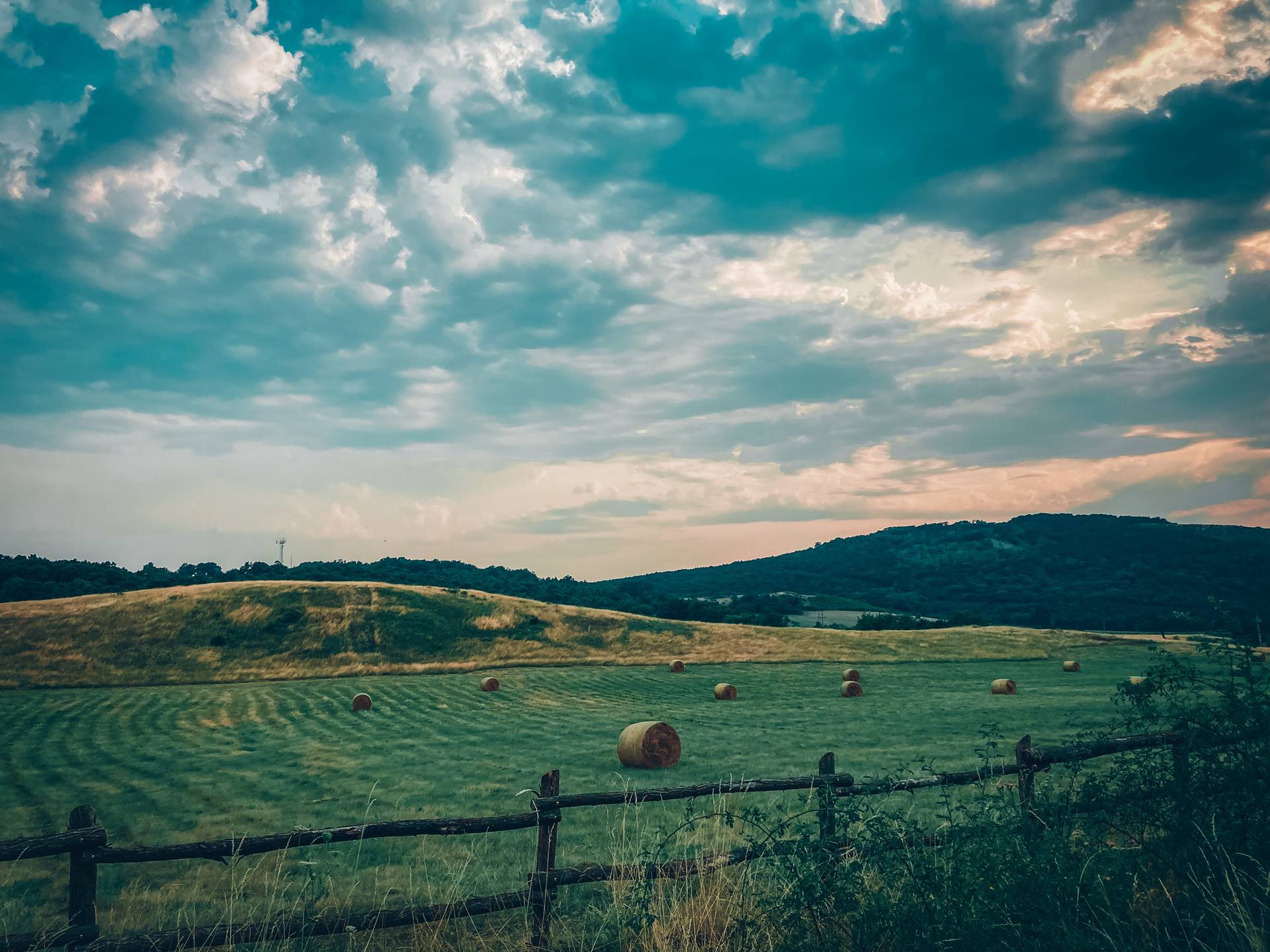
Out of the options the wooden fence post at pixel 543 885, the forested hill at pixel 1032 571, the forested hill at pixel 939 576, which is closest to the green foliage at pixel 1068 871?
the wooden fence post at pixel 543 885

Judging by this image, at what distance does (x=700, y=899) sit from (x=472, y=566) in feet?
429

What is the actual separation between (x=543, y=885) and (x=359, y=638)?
62.8 m

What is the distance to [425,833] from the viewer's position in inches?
293

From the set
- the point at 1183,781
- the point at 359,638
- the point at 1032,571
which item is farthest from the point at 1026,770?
the point at 1032,571

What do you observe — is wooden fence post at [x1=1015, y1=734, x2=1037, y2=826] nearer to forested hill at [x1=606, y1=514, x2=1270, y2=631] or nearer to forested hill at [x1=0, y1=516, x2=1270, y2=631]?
forested hill at [x1=0, y1=516, x2=1270, y2=631]

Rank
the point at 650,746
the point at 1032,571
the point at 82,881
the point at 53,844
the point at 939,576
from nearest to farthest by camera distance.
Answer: the point at 53,844, the point at 82,881, the point at 650,746, the point at 1032,571, the point at 939,576

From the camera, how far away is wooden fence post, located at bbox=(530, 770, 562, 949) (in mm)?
7363

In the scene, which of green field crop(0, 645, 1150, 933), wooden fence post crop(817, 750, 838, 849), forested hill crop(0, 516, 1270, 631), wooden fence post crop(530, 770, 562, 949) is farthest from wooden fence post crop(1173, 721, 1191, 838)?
forested hill crop(0, 516, 1270, 631)

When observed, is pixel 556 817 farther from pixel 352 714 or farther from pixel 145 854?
pixel 352 714

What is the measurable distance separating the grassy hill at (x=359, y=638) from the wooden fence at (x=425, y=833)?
53407 mm

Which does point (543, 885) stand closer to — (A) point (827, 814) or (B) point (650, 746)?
(A) point (827, 814)

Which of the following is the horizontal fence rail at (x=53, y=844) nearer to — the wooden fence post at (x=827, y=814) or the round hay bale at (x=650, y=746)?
the wooden fence post at (x=827, y=814)

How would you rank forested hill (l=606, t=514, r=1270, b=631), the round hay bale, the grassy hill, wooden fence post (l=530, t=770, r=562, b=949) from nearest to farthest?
1. wooden fence post (l=530, t=770, r=562, b=949)
2. the round hay bale
3. the grassy hill
4. forested hill (l=606, t=514, r=1270, b=631)

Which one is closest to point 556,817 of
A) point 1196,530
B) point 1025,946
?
point 1025,946
